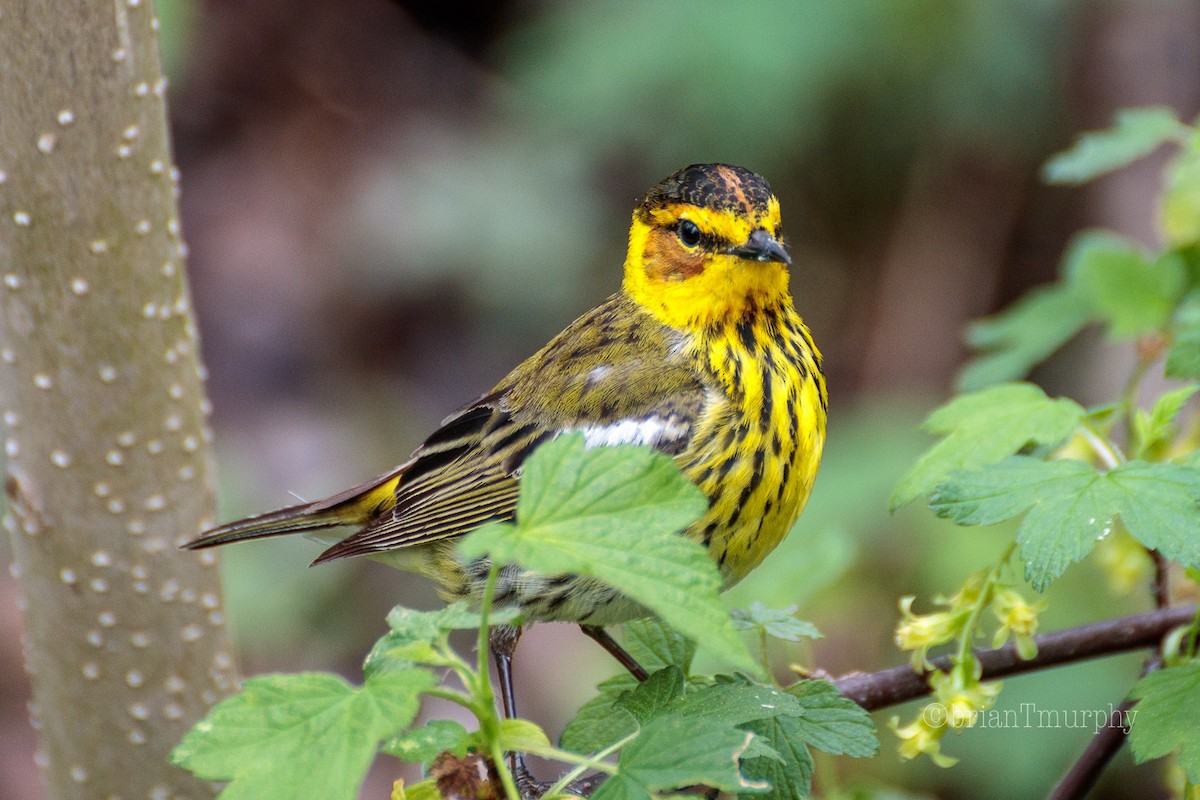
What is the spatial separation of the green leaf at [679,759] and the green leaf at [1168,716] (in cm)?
51

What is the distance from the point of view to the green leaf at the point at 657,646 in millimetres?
1824

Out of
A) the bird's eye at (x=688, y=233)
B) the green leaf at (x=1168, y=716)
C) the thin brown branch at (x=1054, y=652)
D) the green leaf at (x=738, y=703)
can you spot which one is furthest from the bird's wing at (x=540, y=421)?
the green leaf at (x=1168, y=716)

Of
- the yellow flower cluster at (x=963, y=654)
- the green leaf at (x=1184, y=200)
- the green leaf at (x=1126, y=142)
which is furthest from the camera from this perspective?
the green leaf at (x=1126, y=142)

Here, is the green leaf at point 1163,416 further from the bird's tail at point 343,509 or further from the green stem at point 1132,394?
the bird's tail at point 343,509

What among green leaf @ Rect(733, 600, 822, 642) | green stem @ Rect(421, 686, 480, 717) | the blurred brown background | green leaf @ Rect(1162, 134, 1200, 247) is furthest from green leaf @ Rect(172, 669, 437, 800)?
the blurred brown background

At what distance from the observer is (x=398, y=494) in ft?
9.65

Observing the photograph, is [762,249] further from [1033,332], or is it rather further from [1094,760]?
[1094,760]

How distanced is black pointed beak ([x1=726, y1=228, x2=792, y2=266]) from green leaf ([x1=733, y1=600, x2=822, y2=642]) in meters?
0.92

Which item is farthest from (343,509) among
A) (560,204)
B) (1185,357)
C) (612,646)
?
(560,204)

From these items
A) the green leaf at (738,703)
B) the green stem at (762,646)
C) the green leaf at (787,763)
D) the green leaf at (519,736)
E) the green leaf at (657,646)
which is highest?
the green leaf at (657,646)

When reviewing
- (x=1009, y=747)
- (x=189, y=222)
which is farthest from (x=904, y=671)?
(x=189, y=222)

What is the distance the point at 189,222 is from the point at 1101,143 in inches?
212

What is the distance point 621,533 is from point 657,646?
57 centimetres

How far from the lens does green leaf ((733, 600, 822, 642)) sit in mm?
1754
